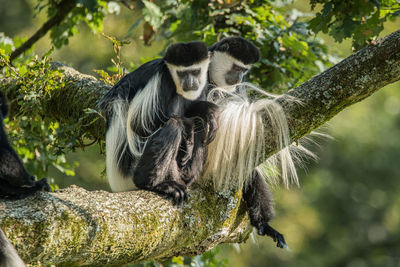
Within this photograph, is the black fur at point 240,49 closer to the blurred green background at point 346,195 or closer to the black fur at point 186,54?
the black fur at point 186,54

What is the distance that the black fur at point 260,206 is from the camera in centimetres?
286

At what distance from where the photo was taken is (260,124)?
2508 mm

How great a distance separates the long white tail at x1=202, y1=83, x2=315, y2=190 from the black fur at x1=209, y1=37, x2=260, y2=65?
0.62 m

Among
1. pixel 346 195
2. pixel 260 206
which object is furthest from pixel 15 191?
pixel 346 195

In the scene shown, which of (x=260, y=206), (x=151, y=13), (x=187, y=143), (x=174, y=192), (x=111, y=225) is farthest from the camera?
(x=151, y=13)

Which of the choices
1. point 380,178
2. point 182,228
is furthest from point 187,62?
point 380,178

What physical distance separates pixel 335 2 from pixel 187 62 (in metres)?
0.89

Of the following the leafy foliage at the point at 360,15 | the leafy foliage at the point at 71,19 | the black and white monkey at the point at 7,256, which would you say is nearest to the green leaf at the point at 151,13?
the leafy foliage at the point at 71,19

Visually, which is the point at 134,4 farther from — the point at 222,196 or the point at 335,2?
the point at 222,196

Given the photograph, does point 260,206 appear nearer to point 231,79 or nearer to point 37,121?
point 231,79

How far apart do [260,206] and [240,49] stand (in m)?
1.11

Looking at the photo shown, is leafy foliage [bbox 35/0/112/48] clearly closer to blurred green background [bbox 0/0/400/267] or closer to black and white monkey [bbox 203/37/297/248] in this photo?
black and white monkey [bbox 203/37/297/248]

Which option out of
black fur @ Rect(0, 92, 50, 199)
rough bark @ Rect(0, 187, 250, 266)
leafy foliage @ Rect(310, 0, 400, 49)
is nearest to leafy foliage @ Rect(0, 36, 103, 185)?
A: black fur @ Rect(0, 92, 50, 199)

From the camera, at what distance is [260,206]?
298 centimetres
